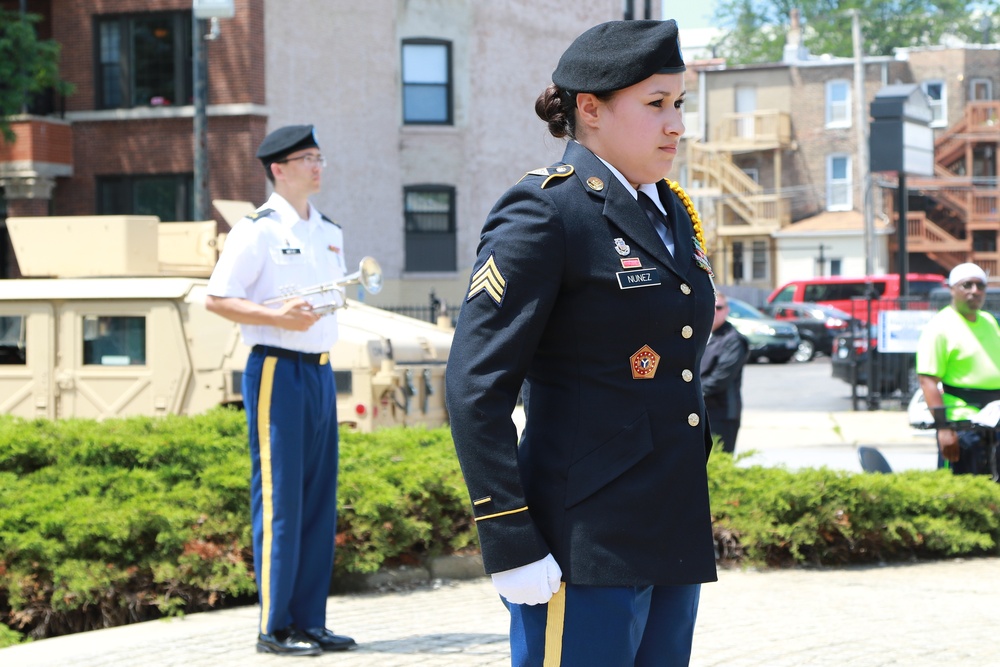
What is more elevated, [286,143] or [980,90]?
[980,90]

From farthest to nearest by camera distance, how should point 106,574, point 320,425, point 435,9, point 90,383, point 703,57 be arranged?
point 703,57
point 435,9
point 90,383
point 106,574
point 320,425

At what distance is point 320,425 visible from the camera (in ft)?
19.7

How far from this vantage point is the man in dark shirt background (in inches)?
380

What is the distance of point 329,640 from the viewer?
19.6ft

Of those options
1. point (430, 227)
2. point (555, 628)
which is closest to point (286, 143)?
point (555, 628)

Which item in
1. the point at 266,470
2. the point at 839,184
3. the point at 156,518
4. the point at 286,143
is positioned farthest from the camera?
the point at 839,184

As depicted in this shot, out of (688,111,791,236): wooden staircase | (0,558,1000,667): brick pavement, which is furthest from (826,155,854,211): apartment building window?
(0,558,1000,667): brick pavement

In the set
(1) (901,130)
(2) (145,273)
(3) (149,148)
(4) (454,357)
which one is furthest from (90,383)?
(3) (149,148)

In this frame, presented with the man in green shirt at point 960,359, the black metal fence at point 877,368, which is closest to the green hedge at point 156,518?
the man in green shirt at point 960,359

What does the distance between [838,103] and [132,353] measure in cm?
5105

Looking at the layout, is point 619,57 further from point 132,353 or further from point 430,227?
point 430,227

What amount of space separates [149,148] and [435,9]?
692 centimetres

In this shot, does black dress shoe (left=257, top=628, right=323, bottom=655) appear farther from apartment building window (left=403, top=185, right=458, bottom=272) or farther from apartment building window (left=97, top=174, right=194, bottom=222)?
apartment building window (left=403, top=185, right=458, bottom=272)

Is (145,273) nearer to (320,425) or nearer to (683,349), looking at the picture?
(320,425)
